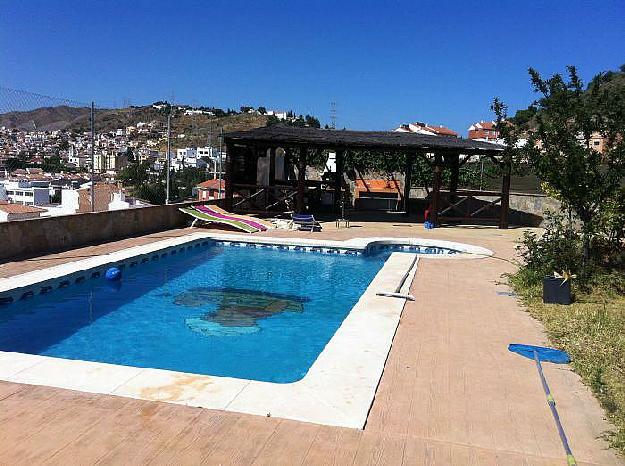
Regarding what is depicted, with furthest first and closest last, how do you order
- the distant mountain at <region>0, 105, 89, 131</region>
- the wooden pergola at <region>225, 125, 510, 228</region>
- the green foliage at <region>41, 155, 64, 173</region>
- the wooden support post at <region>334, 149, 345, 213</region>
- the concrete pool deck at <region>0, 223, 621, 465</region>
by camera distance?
the wooden support post at <region>334, 149, 345, 213</region> → the green foliage at <region>41, 155, 64, 173</region> → the wooden pergola at <region>225, 125, 510, 228</region> → the distant mountain at <region>0, 105, 89, 131</region> → the concrete pool deck at <region>0, 223, 621, 465</region>

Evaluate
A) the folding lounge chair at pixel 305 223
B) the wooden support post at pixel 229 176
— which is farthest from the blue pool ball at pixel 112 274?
the wooden support post at pixel 229 176

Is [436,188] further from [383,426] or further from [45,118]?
[383,426]

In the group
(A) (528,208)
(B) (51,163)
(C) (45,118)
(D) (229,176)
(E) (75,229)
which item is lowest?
(E) (75,229)

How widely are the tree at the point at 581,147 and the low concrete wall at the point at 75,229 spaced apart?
32.6 ft

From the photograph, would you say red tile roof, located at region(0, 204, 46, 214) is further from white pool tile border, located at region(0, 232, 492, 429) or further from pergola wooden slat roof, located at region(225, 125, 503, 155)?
white pool tile border, located at region(0, 232, 492, 429)

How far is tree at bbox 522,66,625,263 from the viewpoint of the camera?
29.9ft

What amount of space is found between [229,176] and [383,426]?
16612 millimetres

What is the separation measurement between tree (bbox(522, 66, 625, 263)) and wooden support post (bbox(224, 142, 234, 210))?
12.1 meters

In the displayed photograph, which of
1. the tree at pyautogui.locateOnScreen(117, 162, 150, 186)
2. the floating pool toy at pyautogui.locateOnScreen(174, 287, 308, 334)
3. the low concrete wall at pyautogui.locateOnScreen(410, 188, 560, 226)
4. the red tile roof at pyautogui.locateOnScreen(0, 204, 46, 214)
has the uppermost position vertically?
the tree at pyautogui.locateOnScreen(117, 162, 150, 186)

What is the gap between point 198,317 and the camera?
29.2 feet

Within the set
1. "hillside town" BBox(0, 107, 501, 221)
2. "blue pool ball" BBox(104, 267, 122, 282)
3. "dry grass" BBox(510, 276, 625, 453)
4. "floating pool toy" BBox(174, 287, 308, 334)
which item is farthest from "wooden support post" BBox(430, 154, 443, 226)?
"blue pool ball" BBox(104, 267, 122, 282)

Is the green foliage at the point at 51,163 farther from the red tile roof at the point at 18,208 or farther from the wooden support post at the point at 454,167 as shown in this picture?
the wooden support post at the point at 454,167

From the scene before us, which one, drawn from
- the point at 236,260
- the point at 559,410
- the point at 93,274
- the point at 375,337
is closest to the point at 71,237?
the point at 93,274

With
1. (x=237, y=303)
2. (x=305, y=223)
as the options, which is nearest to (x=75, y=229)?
(x=237, y=303)
